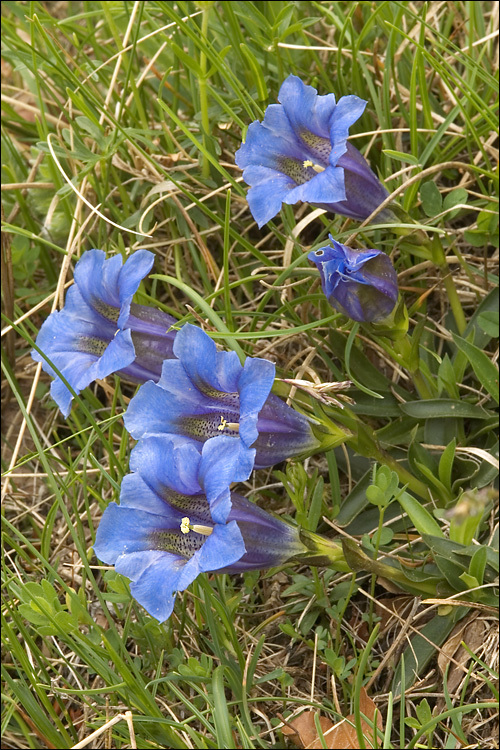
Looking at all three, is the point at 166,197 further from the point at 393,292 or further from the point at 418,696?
the point at 418,696

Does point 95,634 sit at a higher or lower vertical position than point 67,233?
lower

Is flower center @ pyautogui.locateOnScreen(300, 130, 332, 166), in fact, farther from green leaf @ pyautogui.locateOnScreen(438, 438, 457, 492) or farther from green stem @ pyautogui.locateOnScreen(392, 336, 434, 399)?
green leaf @ pyautogui.locateOnScreen(438, 438, 457, 492)

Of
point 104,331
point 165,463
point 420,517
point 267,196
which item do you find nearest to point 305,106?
point 267,196

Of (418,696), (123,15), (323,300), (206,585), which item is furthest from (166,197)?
(418,696)

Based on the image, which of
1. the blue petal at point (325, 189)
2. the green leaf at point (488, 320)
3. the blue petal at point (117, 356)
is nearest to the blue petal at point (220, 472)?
the blue petal at point (117, 356)

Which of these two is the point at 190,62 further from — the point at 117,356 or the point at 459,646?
the point at 459,646

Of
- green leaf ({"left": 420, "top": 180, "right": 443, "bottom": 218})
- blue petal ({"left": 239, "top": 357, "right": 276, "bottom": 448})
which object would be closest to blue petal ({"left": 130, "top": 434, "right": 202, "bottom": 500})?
blue petal ({"left": 239, "top": 357, "right": 276, "bottom": 448})

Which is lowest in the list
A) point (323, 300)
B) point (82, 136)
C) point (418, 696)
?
point (418, 696)

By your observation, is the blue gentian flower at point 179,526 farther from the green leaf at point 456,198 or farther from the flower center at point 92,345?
the green leaf at point 456,198
